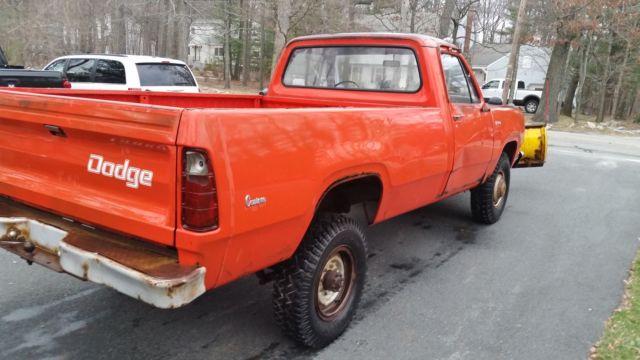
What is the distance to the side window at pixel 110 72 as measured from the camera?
32.7 feet

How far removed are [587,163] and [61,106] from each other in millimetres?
11036

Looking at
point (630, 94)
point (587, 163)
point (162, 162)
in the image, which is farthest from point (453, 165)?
point (630, 94)

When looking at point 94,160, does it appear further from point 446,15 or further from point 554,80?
point 554,80

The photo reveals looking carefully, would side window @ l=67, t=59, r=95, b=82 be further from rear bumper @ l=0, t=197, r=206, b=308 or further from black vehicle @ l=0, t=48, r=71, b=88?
rear bumper @ l=0, t=197, r=206, b=308

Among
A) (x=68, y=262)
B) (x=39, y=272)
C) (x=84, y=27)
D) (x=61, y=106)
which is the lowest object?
(x=39, y=272)

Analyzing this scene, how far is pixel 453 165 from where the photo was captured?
14.3 ft

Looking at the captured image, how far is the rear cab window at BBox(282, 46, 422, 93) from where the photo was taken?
4500 millimetres

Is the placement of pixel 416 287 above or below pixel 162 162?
below

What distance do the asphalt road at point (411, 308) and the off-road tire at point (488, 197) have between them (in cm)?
16

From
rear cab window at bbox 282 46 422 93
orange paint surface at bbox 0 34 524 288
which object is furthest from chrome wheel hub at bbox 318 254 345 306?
rear cab window at bbox 282 46 422 93

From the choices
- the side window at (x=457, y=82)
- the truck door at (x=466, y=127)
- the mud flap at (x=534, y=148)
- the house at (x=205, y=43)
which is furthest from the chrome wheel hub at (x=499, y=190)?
the house at (x=205, y=43)

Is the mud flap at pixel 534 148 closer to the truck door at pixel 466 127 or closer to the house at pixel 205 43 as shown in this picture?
the truck door at pixel 466 127

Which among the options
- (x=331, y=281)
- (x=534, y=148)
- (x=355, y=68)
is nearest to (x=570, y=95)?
(x=534, y=148)

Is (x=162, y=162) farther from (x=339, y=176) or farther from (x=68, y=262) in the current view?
(x=339, y=176)
